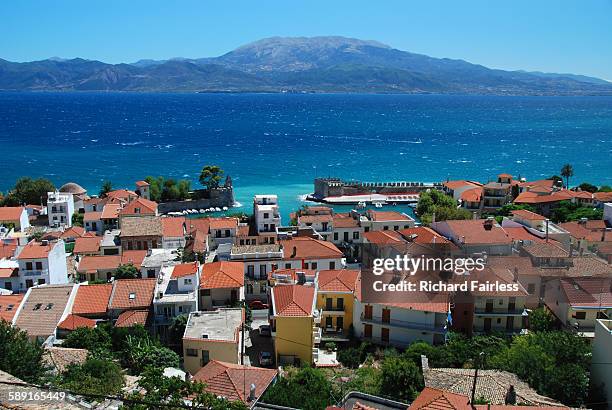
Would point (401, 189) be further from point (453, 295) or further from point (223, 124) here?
point (223, 124)

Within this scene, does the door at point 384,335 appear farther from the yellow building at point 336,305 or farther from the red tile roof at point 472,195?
the red tile roof at point 472,195

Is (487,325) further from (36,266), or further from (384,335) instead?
(36,266)

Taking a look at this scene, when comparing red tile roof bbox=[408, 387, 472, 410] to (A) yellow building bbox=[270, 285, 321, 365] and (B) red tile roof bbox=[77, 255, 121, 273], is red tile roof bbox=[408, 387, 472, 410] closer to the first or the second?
(A) yellow building bbox=[270, 285, 321, 365]

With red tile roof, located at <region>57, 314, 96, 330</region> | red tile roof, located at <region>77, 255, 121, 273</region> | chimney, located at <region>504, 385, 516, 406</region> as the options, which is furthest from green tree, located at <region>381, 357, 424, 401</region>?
red tile roof, located at <region>77, 255, 121, 273</region>

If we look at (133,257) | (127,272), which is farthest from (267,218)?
(127,272)

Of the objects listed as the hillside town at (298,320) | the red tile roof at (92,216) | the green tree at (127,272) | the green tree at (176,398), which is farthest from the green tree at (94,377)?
the red tile roof at (92,216)

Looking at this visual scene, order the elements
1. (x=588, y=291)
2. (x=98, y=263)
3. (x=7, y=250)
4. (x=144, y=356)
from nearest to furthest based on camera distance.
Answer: (x=144, y=356) < (x=588, y=291) < (x=98, y=263) < (x=7, y=250)

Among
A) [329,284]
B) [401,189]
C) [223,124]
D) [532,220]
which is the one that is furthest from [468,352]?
[223,124]
